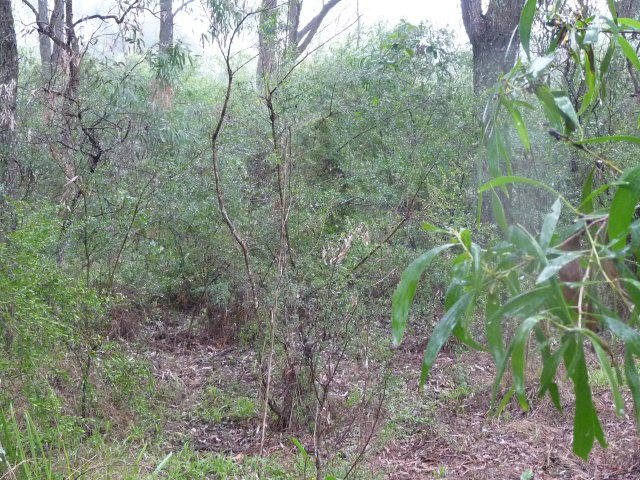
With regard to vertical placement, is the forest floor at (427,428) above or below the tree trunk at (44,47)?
below

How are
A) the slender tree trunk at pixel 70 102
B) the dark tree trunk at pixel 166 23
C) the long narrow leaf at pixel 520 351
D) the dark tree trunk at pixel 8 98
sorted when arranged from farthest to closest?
the dark tree trunk at pixel 166 23 < the slender tree trunk at pixel 70 102 < the dark tree trunk at pixel 8 98 < the long narrow leaf at pixel 520 351

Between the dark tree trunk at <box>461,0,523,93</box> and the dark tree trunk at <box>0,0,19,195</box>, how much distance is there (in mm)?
4900

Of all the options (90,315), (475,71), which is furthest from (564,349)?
(475,71)

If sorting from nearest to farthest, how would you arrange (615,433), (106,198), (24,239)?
(24,239) → (615,433) → (106,198)

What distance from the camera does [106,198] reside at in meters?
5.86

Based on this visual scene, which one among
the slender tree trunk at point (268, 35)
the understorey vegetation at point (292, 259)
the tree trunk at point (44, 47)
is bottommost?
the understorey vegetation at point (292, 259)

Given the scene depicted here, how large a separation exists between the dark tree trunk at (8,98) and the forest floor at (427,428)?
200 centimetres

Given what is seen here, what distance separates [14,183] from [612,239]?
247 inches

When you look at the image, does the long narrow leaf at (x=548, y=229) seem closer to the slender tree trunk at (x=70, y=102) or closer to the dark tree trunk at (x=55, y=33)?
the slender tree trunk at (x=70, y=102)

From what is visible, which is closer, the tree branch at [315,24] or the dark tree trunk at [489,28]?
the dark tree trunk at [489,28]

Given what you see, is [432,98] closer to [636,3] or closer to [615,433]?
[636,3]

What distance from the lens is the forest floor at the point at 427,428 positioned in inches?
180

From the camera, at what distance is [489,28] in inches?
330

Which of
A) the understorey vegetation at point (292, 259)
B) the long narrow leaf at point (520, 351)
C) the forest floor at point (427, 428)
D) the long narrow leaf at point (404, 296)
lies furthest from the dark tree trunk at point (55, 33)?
the long narrow leaf at point (520, 351)
